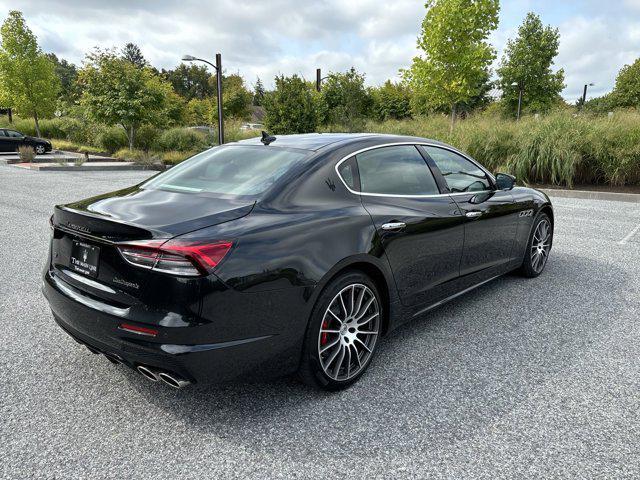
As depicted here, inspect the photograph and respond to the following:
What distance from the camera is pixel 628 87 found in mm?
39844

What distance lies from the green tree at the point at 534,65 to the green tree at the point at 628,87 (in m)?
12.3

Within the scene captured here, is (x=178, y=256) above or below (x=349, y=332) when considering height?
above

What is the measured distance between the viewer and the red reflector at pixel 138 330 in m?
2.28

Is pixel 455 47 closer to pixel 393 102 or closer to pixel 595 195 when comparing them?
pixel 595 195

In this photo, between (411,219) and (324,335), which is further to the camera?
(411,219)

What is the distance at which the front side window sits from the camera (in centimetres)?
389

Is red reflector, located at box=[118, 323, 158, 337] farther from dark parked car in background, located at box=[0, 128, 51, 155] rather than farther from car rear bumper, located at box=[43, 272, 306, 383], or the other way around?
dark parked car in background, located at box=[0, 128, 51, 155]

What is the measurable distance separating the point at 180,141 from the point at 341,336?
23804 mm

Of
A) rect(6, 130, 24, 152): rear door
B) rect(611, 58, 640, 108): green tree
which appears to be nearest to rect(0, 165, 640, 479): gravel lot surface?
rect(6, 130, 24, 152): rear door

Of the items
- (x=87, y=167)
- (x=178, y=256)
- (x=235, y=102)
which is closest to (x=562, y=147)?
(x=178, y=256)

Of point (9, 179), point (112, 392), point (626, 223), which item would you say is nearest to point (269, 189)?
point (112, 392)

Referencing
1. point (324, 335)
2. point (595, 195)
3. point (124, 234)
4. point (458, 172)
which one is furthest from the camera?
point (595, 195)

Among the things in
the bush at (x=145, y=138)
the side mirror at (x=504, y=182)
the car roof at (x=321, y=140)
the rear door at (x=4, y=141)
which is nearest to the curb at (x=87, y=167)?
the bush at (x=145, y=138)

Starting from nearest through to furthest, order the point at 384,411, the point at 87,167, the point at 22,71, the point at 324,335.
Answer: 1. the point at 384,411
2. the point at 324,335
3. the point at 87,167
4. the point at 22,71
